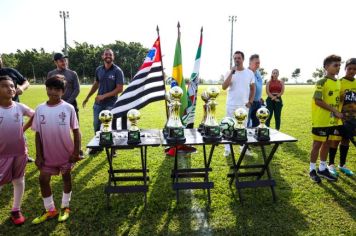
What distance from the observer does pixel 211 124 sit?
362cm

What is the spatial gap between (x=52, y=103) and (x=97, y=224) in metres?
1.56

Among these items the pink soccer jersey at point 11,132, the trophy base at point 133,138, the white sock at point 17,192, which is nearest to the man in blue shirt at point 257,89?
the trophy base at point 133,138

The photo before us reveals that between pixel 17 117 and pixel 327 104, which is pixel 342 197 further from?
pixel 17 117

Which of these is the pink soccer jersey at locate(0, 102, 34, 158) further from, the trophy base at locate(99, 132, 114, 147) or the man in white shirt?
the man in white shirt

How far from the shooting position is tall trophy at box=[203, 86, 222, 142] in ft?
11.7

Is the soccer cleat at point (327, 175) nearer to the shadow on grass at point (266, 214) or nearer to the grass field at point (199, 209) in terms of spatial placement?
the grass field at point (199, 209)

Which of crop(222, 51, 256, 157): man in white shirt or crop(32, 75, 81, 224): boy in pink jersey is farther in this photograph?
crop(222, 51, 256, 157): man in white shirt

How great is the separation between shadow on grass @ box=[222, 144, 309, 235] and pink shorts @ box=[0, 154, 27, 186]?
2506mm

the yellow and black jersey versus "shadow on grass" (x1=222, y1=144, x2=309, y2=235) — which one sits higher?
the yellow and black jersey

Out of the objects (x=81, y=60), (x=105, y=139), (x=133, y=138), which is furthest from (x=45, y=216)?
(x=81, y=60)

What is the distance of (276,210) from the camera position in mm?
3643

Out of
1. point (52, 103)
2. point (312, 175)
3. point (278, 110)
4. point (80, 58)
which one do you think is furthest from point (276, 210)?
point (80, 58)

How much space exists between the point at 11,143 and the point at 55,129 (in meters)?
0.61

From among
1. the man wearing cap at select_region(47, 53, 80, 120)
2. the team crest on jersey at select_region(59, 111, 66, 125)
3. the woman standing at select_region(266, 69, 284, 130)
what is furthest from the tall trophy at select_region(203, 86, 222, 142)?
the woman standing at select_region(266, 69, 284, 130)
